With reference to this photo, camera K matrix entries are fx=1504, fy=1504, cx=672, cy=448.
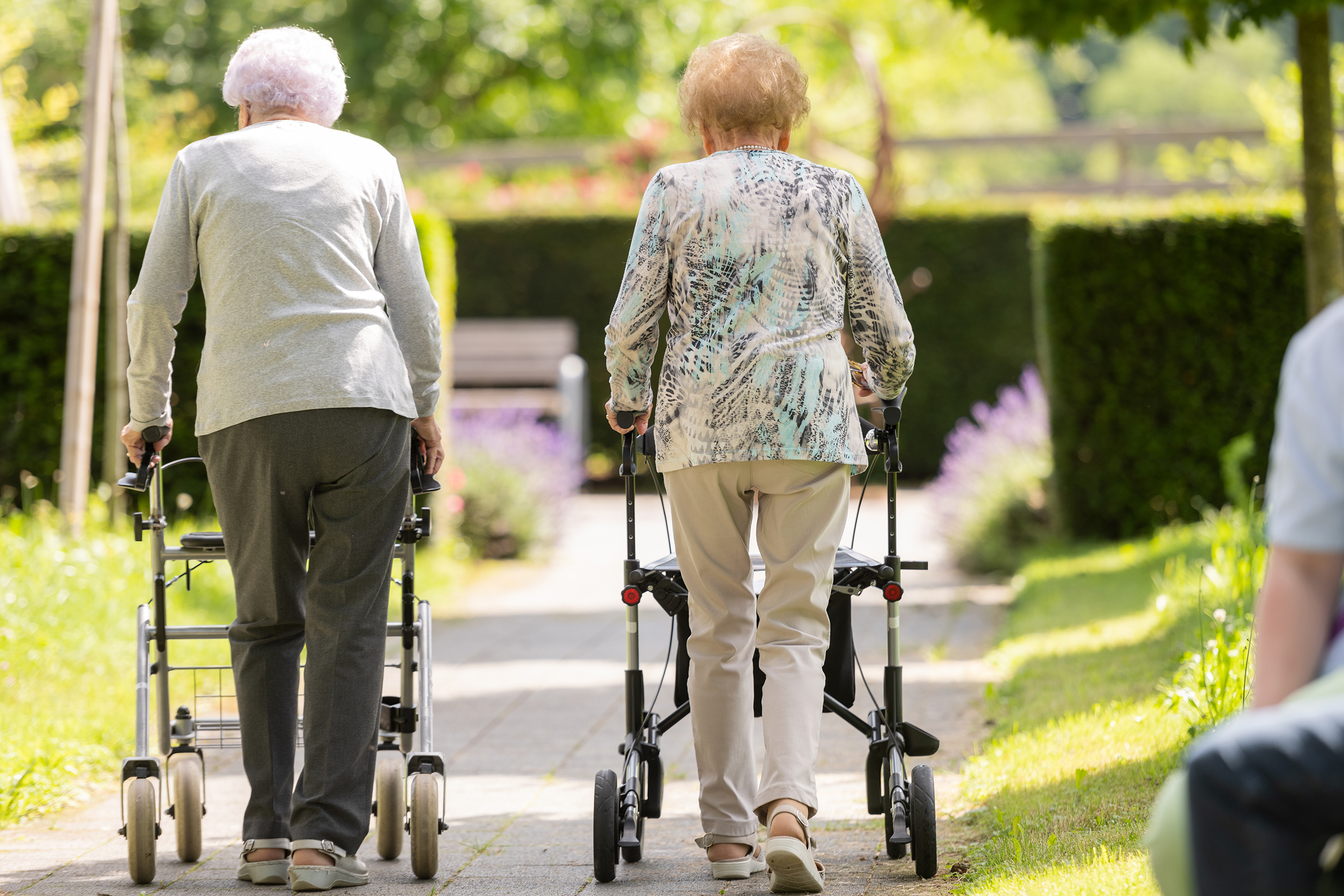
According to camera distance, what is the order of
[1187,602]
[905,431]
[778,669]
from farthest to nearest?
1. [905,431]
2. [1187,602]
3. [778,669]

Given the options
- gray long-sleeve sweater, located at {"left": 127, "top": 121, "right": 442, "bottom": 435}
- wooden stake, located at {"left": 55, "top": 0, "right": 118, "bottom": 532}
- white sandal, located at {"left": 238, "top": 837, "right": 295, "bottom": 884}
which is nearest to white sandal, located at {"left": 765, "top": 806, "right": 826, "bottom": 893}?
white sandal, located at {"left": 238, "top": 837, "right": 295, "bottom": 884}

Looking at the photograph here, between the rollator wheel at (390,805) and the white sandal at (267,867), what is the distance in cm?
24

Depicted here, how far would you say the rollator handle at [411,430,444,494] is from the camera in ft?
10.9

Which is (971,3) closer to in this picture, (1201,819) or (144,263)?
(144,263)

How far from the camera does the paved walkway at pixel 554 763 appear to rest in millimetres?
3322

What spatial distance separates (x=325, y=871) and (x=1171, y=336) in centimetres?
623

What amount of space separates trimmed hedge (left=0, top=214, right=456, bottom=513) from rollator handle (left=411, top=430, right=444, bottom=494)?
186 inches

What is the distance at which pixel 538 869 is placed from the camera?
3.42 meters

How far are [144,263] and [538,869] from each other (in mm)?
1589

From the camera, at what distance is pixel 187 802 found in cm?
337

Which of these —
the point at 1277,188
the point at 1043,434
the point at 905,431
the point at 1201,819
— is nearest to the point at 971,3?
the point at 1043,434

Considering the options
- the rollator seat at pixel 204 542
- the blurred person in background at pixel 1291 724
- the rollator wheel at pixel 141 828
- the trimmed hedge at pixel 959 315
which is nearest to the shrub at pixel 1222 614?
the blurred person in background at pixel 1291 724

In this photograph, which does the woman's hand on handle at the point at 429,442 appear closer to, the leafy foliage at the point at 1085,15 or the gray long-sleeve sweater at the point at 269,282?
the gray long-sleeve sweater at the point at 269,282

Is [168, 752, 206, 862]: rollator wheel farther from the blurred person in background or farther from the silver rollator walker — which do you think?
the blurred person in background
